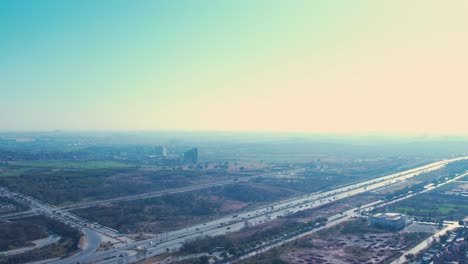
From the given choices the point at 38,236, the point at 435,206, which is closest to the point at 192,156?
the point at 435,206

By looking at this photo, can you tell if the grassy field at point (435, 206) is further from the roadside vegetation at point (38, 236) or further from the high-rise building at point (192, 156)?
the high-rise building at point (192, 156)

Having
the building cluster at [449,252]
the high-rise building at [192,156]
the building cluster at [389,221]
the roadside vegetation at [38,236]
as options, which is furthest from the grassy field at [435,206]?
the high-rise building at [192,156]

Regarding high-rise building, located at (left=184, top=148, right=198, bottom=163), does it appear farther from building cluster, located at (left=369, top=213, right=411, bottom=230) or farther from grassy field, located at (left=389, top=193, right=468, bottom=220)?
building cluster, located at (left=369, top=213, right=411, bottom=230)

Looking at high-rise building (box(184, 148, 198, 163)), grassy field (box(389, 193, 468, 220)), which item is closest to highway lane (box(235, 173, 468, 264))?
grassy field (box(389, 193, 468, 220))

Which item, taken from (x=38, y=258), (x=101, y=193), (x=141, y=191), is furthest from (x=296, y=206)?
(x=38, y=258)

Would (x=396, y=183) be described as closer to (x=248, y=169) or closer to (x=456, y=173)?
(x=456, y=173)

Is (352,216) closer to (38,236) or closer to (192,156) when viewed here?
(38,236)

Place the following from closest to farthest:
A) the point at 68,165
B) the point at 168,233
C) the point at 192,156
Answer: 1. the point at 168,233
2. the point at 68,165
3. the point at 192,156
